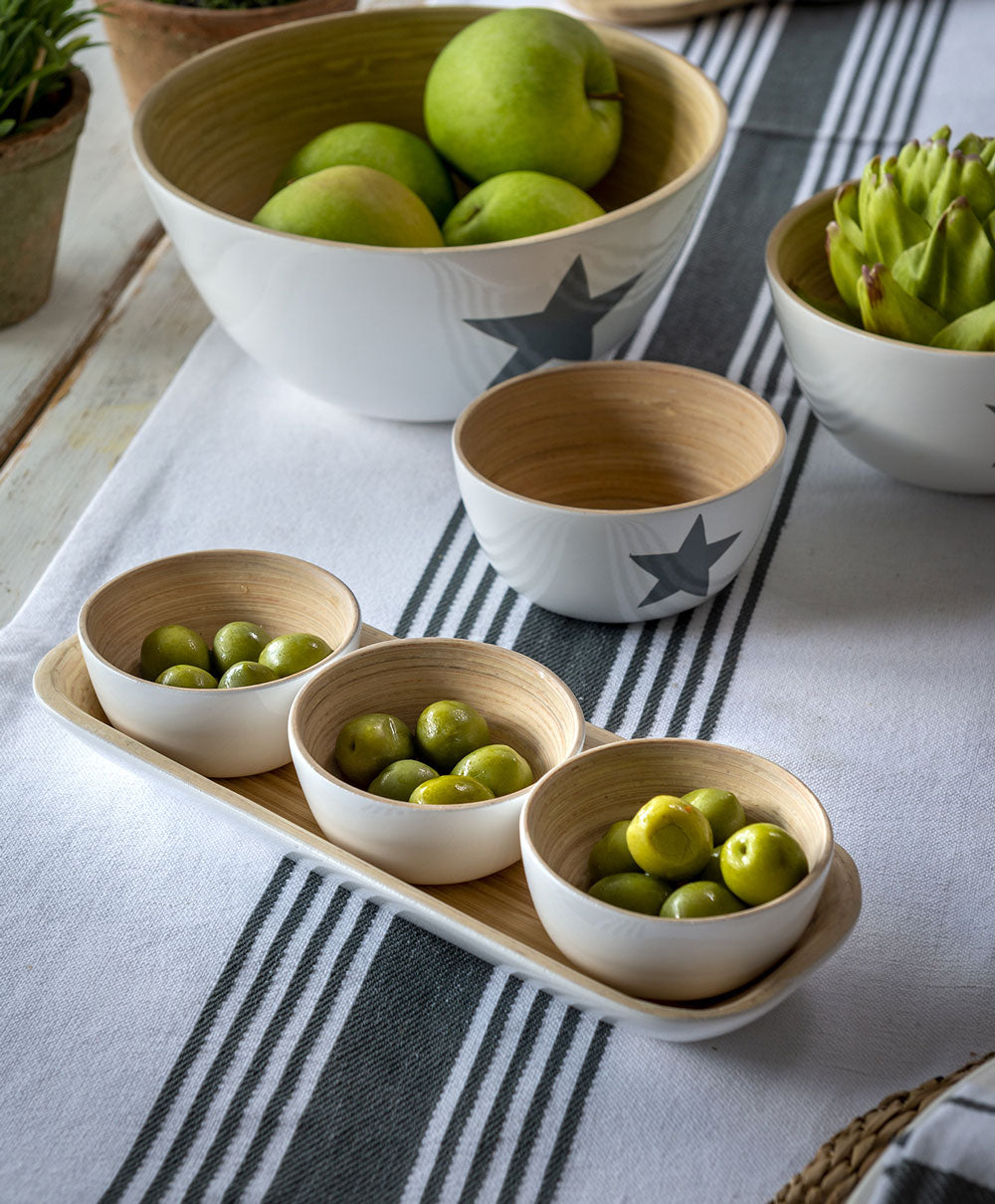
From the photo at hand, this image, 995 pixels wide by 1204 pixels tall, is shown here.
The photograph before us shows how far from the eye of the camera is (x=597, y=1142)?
394 millimetres

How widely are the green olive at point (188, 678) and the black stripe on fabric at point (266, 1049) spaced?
0.29 ft

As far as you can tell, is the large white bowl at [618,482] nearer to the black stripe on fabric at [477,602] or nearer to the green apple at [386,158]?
the black stripe on fabric at [477,602]

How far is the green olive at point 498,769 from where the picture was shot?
436mm

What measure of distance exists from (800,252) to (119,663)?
0.41 meters

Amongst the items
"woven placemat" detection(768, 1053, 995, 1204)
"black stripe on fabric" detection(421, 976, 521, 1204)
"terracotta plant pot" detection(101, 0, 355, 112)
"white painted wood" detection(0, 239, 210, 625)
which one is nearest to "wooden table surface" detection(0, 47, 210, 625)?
"white painted wood" detection(0, 239, 210, 625)

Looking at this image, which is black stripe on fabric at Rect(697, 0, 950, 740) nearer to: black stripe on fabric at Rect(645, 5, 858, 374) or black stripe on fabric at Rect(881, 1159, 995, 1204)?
black stripe on fabric at Rect(645, 5, 858, 374)

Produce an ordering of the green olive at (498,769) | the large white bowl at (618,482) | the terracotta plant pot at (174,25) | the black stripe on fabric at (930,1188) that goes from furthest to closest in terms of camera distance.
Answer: the terracotta plant pot at (174,25) < the large white bowl at (618,482) < the green olive at (498,769) < the black stripe on fabric at (930,1188)

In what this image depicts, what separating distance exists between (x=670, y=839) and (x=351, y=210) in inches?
14.8

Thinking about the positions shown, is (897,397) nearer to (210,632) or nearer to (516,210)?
(516,210)

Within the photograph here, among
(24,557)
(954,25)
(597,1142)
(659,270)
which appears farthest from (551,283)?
(954,25)

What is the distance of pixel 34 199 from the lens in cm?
79

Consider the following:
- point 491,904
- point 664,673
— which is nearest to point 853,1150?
point 491,904

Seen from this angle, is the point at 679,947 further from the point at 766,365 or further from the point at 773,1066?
the point at 766,365

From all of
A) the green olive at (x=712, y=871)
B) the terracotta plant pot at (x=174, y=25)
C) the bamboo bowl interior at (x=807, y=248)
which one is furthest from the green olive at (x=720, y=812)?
the terracotta plant pot at (x=174, y=25)
